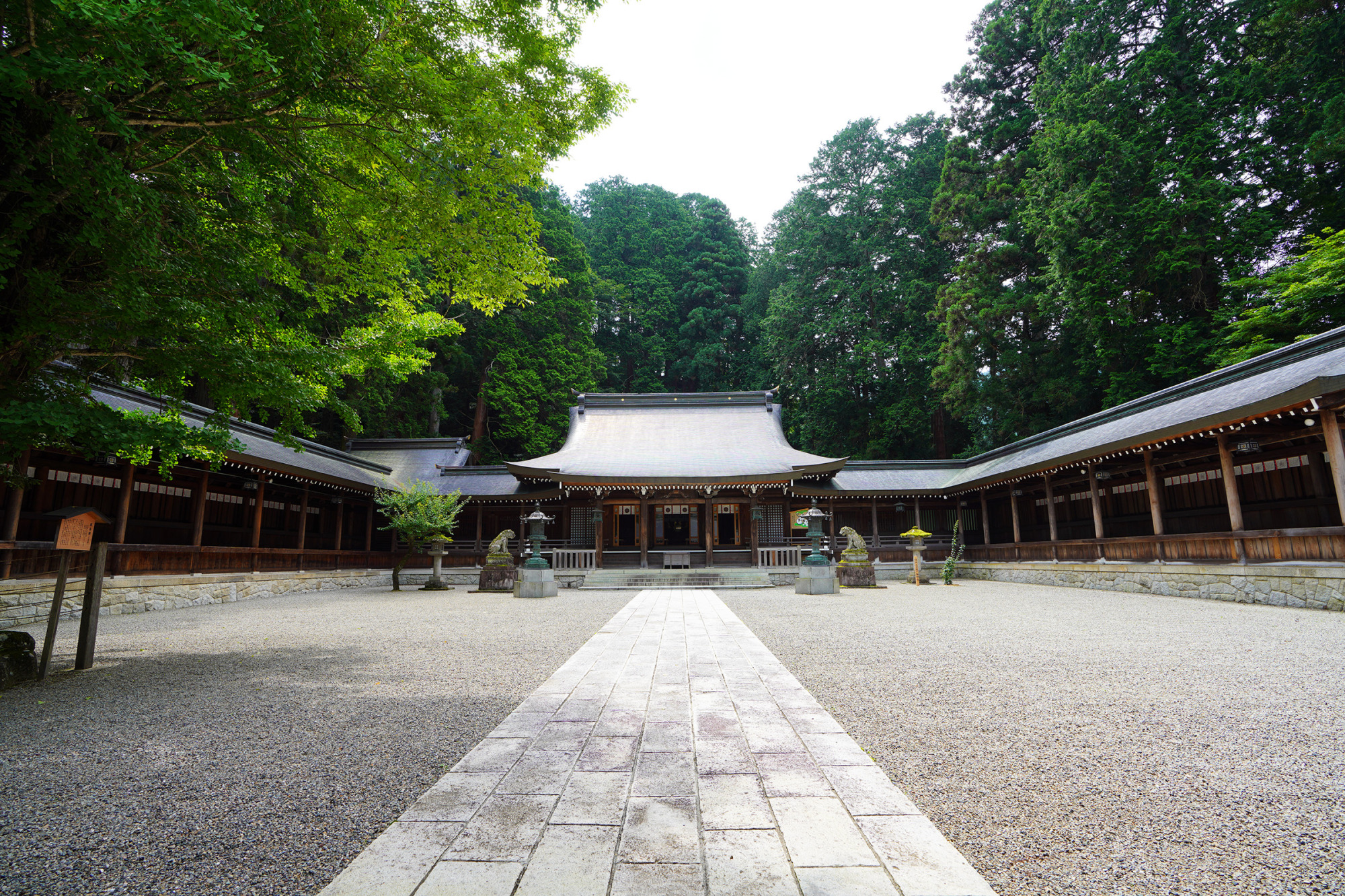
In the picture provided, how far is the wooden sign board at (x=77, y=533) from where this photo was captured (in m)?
5.46

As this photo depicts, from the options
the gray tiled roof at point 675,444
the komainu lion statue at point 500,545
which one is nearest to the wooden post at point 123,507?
the komainu lion statue at point 500,545

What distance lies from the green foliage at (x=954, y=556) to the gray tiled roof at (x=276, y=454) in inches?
635

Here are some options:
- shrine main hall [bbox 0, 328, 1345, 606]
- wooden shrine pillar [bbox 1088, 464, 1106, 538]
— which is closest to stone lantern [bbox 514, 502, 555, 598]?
shrine main hall [bbox 0, 328, 1345, 606]

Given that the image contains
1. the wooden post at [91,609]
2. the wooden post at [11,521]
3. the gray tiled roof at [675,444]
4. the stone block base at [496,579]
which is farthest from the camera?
the gray tiled roof at [675,444]

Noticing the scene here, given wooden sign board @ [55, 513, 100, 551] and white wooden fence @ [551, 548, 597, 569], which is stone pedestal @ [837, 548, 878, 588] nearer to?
white wooden fence @ [551, 548, 597, 569]

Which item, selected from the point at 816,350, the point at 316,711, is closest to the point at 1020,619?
the point at 316,711

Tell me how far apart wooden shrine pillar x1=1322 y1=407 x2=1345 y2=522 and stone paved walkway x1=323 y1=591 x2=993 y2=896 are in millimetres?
10530

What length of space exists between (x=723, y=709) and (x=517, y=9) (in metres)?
7.77

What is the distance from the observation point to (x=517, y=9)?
6820mm

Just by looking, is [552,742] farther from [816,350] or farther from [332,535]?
[816,350]

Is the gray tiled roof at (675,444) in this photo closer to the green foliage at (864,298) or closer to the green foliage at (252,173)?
the green foliage at (864,298)

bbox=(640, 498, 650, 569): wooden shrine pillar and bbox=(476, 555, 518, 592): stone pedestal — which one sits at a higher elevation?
bbox=(640, 498, 650, 569): wooden shrine pillar

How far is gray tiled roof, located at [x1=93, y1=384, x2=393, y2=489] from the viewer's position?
12.8 m

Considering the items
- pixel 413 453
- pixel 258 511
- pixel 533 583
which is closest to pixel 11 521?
pixel 258 511
